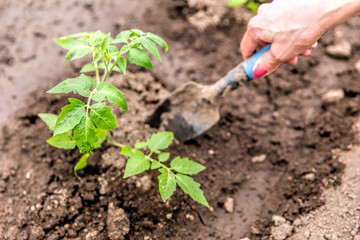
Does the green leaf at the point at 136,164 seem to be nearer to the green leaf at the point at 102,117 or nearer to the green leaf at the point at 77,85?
the green leaf at the point at 102,117

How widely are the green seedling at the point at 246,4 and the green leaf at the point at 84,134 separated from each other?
72.3 inches

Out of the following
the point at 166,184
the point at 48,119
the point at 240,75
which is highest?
the point at 240,75

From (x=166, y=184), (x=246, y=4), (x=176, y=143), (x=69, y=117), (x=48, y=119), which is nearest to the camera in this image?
(x=69, y=117)

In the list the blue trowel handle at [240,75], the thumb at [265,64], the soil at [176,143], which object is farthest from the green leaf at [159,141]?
the thumb at [265,64]

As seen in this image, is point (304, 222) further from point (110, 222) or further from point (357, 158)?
point (110, 222)

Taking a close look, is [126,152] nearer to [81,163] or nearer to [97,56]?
[81,163]

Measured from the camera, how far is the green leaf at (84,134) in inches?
54.0

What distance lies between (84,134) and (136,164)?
1.09 ft

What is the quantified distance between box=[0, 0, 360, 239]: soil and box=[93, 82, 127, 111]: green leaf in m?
0.62

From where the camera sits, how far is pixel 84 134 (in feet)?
4.52

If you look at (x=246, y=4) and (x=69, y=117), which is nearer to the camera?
(x=69, y=117)

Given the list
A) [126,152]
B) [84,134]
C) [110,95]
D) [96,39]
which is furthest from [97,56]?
[126,152]

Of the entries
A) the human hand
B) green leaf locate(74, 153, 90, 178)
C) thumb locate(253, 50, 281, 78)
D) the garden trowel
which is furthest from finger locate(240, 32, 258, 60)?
green leaf locate(74, 153, 90, 178)

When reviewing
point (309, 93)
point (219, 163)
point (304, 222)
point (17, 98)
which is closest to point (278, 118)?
point (309, 93)
